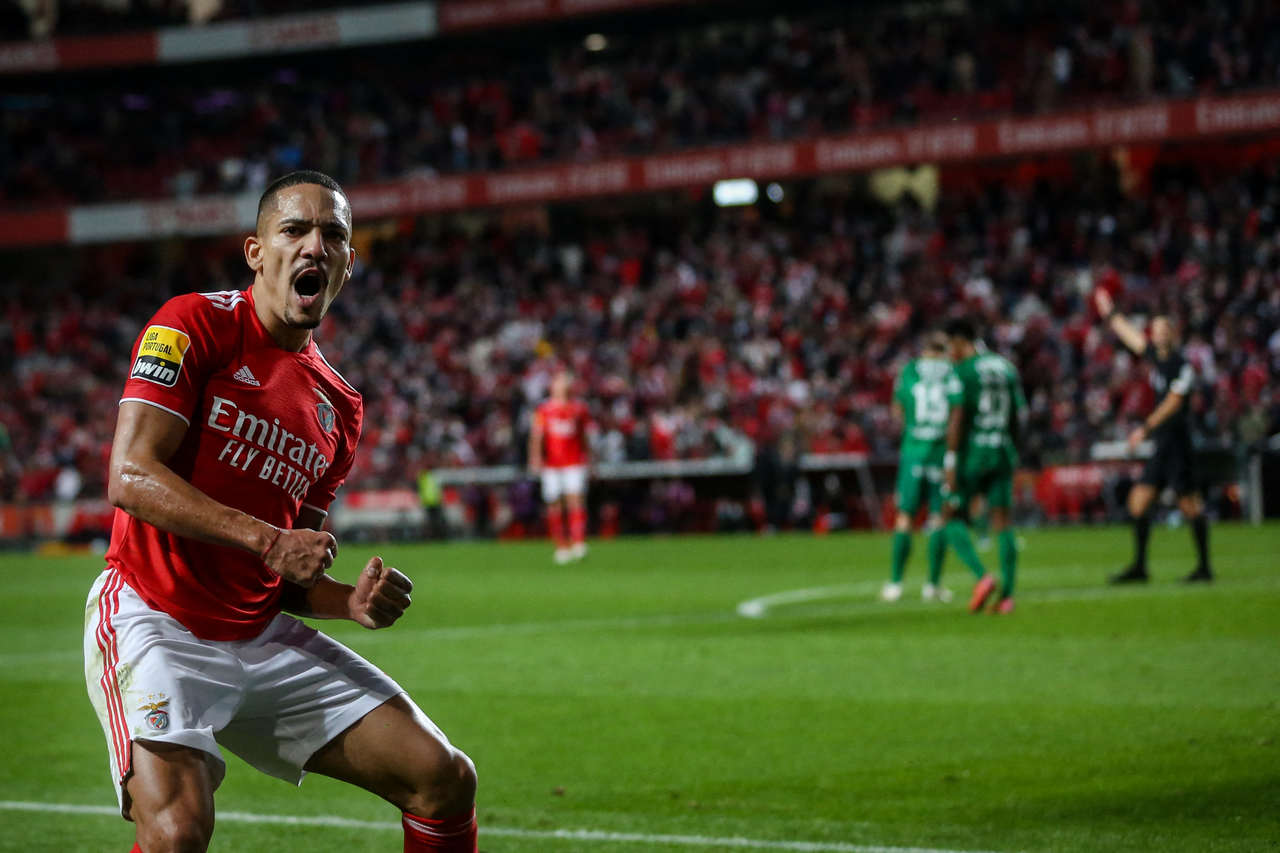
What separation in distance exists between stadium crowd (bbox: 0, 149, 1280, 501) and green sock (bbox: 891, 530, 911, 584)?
1289 centimetres

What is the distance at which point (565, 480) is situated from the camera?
75.4 feet

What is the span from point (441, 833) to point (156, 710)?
79 cm

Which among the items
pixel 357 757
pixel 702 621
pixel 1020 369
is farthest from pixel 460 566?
pixel 357 757

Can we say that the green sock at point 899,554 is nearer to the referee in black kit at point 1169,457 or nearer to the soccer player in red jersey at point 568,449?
the referee in black kit at point 1169,457

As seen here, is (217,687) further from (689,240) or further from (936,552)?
(689,240)

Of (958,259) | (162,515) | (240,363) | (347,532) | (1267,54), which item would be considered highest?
(1267,54)

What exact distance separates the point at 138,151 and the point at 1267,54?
29.8 metres

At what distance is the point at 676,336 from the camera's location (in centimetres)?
3356

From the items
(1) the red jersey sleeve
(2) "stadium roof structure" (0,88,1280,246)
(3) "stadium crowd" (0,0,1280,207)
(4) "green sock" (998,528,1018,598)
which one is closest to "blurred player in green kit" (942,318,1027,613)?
(4) "green sock" (998,528,1018,598)

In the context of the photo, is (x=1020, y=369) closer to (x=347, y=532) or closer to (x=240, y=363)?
(x=347, y=532)

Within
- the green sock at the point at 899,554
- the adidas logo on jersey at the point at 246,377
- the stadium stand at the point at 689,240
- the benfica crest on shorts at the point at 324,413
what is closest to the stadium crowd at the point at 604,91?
the stadium stand at the point at 689,240

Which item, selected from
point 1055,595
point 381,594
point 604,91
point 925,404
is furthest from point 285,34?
point 381,594

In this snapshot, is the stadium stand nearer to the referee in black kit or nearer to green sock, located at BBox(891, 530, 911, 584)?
the referee in black kit

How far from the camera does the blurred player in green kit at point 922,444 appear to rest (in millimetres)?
14188
